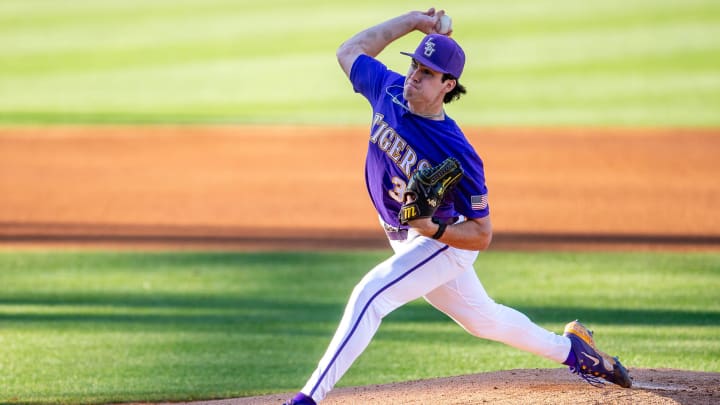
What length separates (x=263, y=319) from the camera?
7.95 m

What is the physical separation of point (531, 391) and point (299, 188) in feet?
28.3

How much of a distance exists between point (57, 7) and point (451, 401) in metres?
28.9

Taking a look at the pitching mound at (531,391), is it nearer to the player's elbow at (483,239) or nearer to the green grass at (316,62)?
the player's elbow at (483,239)

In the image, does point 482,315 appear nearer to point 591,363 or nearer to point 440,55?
point 591,363

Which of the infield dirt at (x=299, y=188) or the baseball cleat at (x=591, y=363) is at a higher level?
the baseball cleat at (x=591, y=363)

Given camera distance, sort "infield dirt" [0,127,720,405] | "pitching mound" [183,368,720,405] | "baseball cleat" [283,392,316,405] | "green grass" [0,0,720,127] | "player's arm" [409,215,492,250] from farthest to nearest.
→ "green grass" [0,0,720,127], "infield dirt" [0,127,720,405], "pitching mound" [183,368,720,405], "player's arm" [409,215,492,250], "baseball cleat" [283,392,316,405]

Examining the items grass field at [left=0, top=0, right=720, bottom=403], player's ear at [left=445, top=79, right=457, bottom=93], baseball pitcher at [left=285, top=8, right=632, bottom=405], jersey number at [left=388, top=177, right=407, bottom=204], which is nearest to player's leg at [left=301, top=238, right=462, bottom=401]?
baseball pitcher at [left=285, top=8, right=632, bottom=405]

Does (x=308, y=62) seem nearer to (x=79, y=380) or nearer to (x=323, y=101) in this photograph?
(x=323, y=101)

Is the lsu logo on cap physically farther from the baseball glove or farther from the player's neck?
the baseball glove

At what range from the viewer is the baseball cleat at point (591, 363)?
209 inches

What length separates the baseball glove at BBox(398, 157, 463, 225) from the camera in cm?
453

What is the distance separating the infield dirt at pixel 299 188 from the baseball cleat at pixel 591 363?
1.97 feet

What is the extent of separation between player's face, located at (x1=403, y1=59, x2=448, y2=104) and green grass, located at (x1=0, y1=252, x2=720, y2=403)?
2.31 m

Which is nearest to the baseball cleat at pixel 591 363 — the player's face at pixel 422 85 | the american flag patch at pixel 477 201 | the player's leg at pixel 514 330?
the player's leg at pixel 514 330
